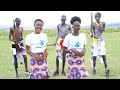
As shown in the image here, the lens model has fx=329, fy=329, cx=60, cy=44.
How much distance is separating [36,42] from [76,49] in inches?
30.9

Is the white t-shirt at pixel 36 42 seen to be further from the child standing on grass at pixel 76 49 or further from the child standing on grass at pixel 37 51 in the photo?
the child standing on grass at pixel 76 49

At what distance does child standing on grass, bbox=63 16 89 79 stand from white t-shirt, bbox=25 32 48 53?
0.44 metres

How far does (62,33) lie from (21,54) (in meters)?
1.33

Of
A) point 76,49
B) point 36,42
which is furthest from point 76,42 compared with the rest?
point 36,42

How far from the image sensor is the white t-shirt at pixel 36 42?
636cm

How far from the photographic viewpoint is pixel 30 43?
21.0ft

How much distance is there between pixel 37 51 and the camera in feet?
21.1

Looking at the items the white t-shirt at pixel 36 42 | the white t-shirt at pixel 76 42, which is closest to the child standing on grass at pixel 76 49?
the white t-shirt at pixel 76 42

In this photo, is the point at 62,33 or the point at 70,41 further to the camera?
the point at 62,33

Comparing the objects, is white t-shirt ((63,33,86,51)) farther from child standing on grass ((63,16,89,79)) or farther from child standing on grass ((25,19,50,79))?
child standing on grass ((25,19,50,79))
